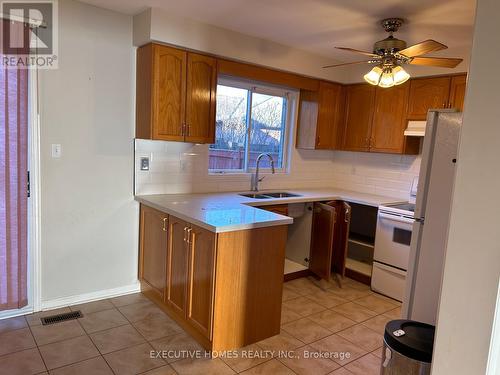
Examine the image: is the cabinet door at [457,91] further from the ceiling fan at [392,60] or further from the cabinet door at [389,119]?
the ceiling fan at [392,60]

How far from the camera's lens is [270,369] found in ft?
7.61

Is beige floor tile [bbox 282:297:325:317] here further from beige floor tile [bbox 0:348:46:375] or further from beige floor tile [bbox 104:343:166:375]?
beige floor tile [bbox 0:348:46:375]

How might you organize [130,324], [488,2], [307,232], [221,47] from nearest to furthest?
1. [488,2]
2. [130,324]
3. [221,47]
4. [307,232]

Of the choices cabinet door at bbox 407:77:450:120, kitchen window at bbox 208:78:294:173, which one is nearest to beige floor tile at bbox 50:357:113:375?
kitchen window at bbox 208:78:294:173

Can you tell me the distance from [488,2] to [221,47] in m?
2.54

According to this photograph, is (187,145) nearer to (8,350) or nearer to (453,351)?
(8,350)

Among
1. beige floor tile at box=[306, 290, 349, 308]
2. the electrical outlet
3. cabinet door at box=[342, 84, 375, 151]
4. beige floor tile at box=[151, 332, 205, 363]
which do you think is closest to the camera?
beige floor tile at box=[151, 332, 205, 363]

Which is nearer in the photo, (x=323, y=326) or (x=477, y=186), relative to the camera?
(x=477, y=186)

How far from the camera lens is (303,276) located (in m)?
3.97

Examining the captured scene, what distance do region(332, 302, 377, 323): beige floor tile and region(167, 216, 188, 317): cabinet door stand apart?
139cm

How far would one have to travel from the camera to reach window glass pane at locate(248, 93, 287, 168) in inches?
162

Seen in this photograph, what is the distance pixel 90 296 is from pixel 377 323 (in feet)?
7.92

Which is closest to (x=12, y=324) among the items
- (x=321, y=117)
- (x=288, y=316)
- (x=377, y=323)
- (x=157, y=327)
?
(x=157, y=327)

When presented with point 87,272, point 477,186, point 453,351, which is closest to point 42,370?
point 87,272
